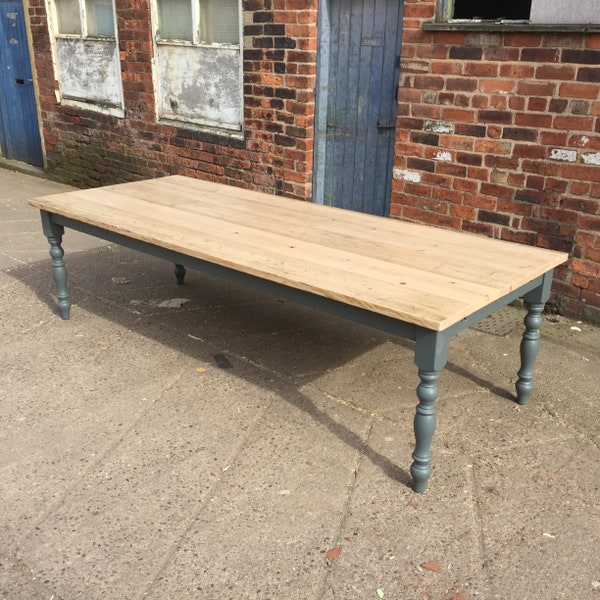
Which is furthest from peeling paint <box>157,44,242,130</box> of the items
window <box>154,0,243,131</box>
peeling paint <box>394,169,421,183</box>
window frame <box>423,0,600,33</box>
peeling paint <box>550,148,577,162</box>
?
peeling paint <box>550,148,577,162</box>

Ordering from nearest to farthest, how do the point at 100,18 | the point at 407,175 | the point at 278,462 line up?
the point at 278,462
the point at 407,175
the point at 100,18

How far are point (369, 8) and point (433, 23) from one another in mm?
753

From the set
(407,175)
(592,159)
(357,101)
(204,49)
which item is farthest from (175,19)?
(592,159)

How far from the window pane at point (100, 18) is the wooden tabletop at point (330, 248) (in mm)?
3571

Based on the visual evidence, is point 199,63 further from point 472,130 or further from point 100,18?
point 472,130

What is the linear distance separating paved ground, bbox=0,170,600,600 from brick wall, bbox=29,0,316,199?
5.75ft

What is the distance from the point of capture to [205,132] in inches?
253

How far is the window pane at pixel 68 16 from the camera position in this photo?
7664 mm

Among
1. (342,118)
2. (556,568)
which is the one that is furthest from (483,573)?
(342,118)

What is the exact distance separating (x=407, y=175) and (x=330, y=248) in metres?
1.98

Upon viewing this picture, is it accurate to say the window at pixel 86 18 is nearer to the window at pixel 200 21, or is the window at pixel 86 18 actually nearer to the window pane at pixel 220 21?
the window at pixel 200 21

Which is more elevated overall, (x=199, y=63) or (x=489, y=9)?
(x=489, y=9)

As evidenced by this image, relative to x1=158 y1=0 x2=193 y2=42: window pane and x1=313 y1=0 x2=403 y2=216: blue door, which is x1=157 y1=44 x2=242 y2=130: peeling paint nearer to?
x1=158 y1=0 x2=193 y2=42: window pane

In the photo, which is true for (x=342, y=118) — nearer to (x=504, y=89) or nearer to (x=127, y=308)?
(x=504, y=89)
